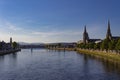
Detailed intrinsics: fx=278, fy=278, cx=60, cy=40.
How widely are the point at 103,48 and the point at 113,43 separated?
17.6 metres

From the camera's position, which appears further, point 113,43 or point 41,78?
point 113,43

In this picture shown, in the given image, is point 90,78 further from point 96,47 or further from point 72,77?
point 96,47

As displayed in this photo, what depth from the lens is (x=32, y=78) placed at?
50.8 meters

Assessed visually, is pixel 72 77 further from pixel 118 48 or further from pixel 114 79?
pixel 118 48

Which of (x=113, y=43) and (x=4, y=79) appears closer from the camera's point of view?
(x=4, y=79)

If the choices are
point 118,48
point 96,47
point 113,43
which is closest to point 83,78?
point 118,48

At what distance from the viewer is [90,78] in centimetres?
5066

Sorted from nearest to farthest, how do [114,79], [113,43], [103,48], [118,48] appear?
[114,79], [118,48], [113,43], [103,48]

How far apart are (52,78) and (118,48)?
→ 176 feet

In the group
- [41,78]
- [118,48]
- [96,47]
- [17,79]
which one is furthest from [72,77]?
[96,47]

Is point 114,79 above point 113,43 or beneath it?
beneath

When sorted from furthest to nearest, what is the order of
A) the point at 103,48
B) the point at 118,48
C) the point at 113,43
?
the point at 103,48, the point at 113,43, the point at 118,48

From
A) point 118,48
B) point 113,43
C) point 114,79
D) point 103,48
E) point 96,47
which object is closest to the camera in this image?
point 114,79

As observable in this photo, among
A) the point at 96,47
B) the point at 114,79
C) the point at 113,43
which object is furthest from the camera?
the point at 96,47
